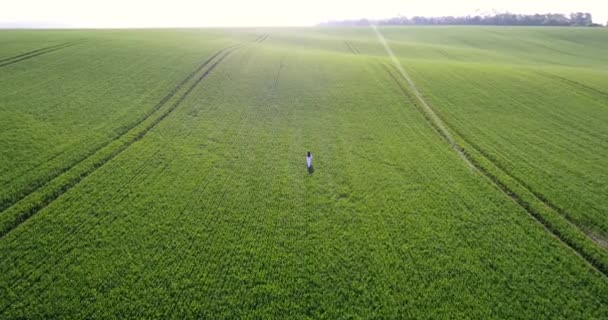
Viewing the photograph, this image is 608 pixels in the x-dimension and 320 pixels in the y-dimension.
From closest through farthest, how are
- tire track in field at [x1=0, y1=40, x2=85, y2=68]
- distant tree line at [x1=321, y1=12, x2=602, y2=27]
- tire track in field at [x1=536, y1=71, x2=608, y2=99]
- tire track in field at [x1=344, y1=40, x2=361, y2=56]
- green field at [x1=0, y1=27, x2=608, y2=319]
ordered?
green field at [x1=0, y1=27, x2=608, y2=319], tire track in field at [x1=536, y1=71, x2=608, y2=99], tire track in field at [x1=0, y1=40, x2=85, y2=68], tire track in field at [x1=344, y1=40, x2=361, y2=56], distant tree line at [x1=321, y1=12, x2=602, y2=27]

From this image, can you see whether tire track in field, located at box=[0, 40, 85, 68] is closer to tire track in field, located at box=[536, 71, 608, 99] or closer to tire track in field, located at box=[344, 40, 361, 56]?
tire track in field, located at box=[344, 40, 361, 56]

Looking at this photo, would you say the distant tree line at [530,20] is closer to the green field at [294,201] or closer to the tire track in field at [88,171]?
the green field at [294,201]

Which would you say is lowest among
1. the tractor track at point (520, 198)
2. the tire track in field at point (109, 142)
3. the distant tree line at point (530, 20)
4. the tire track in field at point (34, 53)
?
the tractor track at point (520, 198)

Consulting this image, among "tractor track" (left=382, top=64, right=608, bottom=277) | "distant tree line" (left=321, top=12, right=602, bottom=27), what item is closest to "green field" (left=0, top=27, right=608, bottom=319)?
"tractor track" (left=382, top=64, right=608, bottom=277)

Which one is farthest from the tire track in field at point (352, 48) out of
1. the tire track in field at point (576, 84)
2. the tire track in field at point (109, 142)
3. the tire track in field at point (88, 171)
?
the tire track in field at point (88, 171)

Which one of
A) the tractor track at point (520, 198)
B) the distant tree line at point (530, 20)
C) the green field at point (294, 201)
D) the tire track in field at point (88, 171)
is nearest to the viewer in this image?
the green field at point (294, 201)

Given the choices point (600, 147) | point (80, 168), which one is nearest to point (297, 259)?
point (80, 168)

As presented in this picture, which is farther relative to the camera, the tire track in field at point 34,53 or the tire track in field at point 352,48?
the tire track in field at point 352,48

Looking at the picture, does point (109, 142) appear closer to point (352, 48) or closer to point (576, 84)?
point (576, 84)

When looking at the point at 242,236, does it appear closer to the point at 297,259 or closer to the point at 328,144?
the point at 297,259
